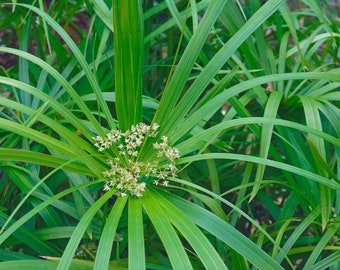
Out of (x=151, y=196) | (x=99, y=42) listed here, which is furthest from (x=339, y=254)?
(x=99, y=42)

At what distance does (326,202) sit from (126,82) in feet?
1.24

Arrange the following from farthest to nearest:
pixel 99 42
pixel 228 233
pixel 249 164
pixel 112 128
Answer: pixel 99 42, pixel 249 164, pixel 112 128, pixel 228 233

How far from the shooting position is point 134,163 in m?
0.91

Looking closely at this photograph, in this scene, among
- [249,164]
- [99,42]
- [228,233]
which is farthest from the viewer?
[99,42]

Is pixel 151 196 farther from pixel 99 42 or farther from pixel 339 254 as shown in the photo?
pixel 99 42

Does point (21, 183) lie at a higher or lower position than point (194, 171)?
lower

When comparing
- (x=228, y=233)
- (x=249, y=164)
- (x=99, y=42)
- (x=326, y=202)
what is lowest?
(x=228, y=233)

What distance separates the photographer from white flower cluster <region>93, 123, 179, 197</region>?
0.87 metres

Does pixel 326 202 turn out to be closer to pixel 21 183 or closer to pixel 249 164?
pixel 249 164

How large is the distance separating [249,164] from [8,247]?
19.2 inches

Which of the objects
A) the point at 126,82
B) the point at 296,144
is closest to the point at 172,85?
the point at 126,82

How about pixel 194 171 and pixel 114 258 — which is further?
pixel 194 171

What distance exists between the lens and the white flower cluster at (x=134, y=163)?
0.87 metres

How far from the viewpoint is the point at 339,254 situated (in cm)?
98
